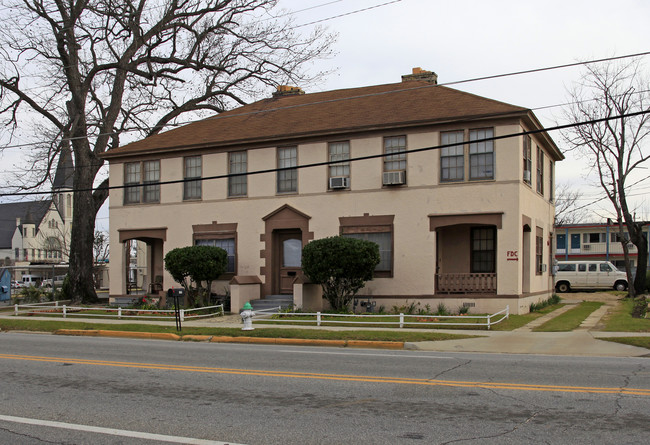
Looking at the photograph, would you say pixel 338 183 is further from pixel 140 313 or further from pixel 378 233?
pixel 140 313

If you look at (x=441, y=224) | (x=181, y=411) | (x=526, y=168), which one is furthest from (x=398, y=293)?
(x=181, y=411)

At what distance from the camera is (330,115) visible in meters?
26.1

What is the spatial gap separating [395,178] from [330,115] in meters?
4.66

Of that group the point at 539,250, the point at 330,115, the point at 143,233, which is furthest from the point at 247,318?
the point at 539,250

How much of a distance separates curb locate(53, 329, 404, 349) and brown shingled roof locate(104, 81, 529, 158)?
9.72 metres

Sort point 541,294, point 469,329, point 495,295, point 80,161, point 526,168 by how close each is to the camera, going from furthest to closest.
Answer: point 80,161 → point 541,294 → point 526,168 → point 495,295 → point 469,329

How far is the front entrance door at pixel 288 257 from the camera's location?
2523 centimetres

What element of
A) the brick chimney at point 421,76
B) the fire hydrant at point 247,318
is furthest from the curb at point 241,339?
the brick chimney at point 421,76

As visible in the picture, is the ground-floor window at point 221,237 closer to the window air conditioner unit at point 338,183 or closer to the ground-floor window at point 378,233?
the window air conditioner unit at point 338,183

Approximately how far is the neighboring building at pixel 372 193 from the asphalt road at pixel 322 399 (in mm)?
9507

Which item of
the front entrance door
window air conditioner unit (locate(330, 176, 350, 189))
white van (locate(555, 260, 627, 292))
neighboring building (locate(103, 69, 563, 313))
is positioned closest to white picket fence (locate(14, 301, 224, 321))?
neighboring building (locate(103, 69, 563, 313))

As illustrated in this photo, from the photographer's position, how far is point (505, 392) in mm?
9031

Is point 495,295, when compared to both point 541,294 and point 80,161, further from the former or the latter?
point 80,161

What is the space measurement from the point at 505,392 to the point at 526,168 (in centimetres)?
1556
